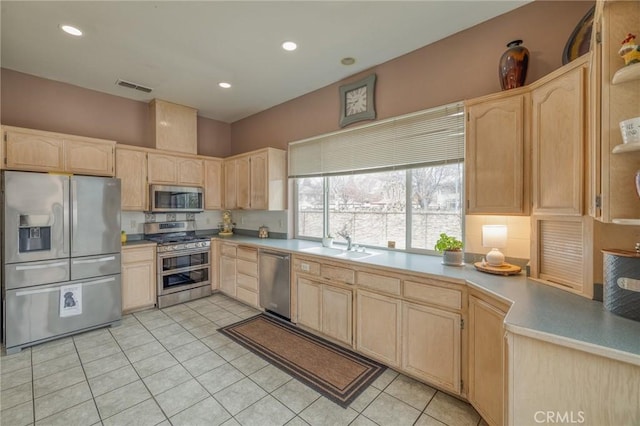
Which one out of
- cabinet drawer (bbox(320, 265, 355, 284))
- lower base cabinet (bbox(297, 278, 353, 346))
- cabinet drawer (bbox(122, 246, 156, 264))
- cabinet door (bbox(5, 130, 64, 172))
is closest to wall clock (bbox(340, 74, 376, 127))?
cabinet drawer (bbox(320, 265, 355, 284))

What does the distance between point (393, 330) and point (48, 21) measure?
4.08m

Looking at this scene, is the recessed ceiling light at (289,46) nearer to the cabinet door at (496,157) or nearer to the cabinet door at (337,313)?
the cabinet door at (496,157)

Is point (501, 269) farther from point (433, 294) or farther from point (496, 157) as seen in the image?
point (496, 157)

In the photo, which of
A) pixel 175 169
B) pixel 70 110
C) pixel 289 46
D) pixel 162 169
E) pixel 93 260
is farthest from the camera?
pixel 175 169

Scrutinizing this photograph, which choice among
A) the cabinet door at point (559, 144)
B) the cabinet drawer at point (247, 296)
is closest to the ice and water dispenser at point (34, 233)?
the cabinet drawer at point (247, 296)

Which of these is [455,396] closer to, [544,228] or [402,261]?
[402,261]

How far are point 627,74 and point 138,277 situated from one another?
4.82 meters

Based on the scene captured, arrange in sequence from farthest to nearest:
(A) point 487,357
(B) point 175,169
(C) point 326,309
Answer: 1. (B) point 175,169
2. (C) point 326,309
3. (A) point 487,357

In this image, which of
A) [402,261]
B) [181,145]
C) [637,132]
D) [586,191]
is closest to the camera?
[637,132]

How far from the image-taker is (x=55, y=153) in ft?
10.3

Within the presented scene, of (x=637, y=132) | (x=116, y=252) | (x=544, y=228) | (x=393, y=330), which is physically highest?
(x=637, y=132)

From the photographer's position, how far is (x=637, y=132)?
3.86ft

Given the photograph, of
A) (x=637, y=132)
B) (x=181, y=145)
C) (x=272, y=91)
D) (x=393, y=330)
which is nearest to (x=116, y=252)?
(x=181, y=145)

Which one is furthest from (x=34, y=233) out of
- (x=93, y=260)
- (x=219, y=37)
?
(x=219, y=37)
